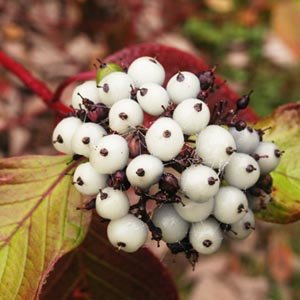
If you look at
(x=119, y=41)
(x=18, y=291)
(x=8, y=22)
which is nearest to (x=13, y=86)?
(x=8, y=22)

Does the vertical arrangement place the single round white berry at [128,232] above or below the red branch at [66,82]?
below

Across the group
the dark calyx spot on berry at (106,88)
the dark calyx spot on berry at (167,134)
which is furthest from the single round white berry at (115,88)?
the dark calyx spot on berry at (167,134)

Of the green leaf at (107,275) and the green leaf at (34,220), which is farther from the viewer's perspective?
the green leaf at (107,275)

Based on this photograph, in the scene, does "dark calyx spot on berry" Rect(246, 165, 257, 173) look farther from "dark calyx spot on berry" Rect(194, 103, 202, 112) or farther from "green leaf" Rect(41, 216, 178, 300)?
"green leaf" Rect(41, 216, 178, 300)

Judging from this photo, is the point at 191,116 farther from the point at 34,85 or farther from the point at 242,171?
the point at 34,85

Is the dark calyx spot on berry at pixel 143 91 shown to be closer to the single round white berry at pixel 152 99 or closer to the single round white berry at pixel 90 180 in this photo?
the single round white berry at pixel 152 99

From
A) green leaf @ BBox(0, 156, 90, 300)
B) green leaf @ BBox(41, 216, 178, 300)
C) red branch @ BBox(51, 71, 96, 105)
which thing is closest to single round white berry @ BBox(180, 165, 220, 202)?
green leaf @ BBox(0, 156, 90, 300)

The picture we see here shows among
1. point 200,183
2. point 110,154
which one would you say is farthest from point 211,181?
point 110,154
